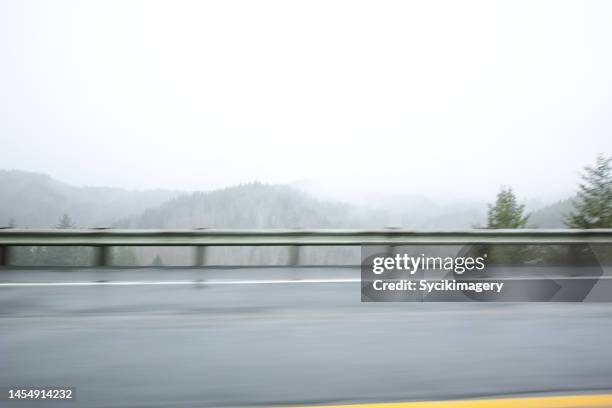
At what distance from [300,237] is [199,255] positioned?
1863 mm

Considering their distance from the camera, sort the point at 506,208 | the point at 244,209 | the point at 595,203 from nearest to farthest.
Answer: the point at 595,203
the point at 506,208
the point at 244,209

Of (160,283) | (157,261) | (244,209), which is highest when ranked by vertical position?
A: (244,209)

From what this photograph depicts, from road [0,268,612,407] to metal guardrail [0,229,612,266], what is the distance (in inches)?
58.8

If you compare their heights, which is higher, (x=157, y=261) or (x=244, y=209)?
(x=244, y=209)

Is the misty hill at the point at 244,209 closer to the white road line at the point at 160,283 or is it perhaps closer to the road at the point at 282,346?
the white road line at the point at 160,283

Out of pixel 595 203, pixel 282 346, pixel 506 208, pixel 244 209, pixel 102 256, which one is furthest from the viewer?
pixel 244 209

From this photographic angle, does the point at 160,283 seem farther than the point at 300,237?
No

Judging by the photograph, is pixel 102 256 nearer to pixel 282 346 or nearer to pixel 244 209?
pixel 282 346

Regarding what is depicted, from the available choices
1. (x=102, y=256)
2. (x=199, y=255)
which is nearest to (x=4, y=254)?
(x=102, y=256)

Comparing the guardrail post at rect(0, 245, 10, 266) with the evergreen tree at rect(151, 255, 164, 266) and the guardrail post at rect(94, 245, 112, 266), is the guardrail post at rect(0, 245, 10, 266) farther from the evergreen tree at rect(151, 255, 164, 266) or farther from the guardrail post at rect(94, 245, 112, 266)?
the evergreen tree at rect(151, 255, 164, 266)

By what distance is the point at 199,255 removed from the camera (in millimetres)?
8398

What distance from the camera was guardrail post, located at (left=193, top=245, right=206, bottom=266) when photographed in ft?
27.4

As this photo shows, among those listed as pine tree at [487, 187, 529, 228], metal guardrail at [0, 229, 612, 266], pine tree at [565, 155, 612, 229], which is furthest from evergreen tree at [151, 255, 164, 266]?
pine tree at [487, 187, 529, 228]

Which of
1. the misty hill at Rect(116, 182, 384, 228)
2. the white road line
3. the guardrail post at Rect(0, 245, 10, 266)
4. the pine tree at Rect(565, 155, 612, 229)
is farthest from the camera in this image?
the misty hill at Rect(116, 182, 384, 228)
